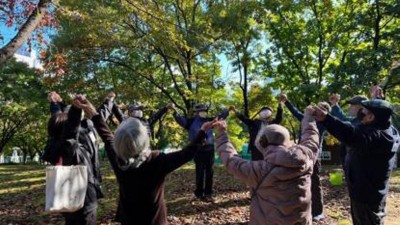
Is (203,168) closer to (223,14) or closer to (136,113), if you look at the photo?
(136,113)

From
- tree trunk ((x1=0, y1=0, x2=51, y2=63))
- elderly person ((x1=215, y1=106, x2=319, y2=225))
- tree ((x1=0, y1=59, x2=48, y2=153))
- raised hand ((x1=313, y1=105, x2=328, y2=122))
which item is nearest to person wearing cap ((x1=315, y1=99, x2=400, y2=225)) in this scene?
raised hand ((x1=313, y1=105, x2=328, y2=122))

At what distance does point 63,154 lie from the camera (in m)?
4.11

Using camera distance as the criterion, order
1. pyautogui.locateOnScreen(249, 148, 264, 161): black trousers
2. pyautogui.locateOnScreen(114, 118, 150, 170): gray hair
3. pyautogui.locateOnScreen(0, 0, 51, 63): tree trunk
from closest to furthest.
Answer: pyautogui.locateOnScreen(114, 118, 150, 170): gray hair, pyautogui.locateOnScreen(0, 0, 51, 63): tree trunk, pyautogui.locateOnScreen(249, 148, 264, 161): black trousers

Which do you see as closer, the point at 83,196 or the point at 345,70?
the point at 83,196

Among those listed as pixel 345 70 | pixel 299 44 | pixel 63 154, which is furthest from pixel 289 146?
pixel 299 44

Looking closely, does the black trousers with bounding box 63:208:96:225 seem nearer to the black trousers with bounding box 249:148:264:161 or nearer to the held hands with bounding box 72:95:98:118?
the held hands with bounding box 72:95:98:118

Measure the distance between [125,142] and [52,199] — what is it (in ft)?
4.04

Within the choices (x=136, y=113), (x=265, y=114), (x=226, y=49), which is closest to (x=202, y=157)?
(x=265, y=114)

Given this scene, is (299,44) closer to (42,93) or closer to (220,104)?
(220,104)

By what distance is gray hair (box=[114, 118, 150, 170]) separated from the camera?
290 cm

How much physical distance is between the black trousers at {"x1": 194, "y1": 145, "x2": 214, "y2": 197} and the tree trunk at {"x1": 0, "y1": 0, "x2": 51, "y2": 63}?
3959 mm

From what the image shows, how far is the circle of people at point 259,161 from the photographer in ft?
10.0

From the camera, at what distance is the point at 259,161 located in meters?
3.19

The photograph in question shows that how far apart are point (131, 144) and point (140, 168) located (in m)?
0.23
